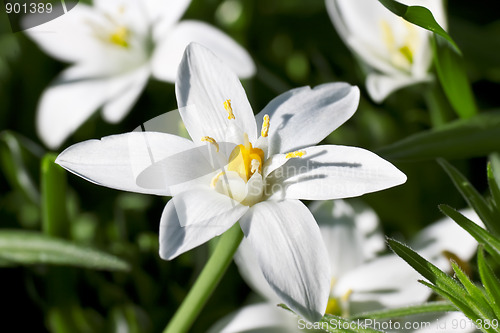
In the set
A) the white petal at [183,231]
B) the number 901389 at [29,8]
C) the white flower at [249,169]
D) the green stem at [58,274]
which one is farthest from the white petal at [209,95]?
the number 901389 at [29,8]

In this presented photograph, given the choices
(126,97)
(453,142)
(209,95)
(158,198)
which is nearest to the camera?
(209,95)

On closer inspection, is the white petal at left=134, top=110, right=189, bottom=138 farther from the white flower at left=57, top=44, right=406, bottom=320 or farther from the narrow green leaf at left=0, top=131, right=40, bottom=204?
the narrow green leaf at left=0, top=131, right=40, bottom=204

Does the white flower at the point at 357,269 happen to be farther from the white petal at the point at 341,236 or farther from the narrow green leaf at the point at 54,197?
the narrow green leaf at the point at 54,197

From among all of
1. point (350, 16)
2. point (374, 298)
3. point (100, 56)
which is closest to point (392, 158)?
point (374, 298)

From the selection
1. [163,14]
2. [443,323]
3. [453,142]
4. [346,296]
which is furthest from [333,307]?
[163,14]

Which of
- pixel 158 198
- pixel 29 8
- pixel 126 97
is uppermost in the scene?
pixel 29 8

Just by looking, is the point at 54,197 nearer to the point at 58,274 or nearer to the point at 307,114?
the point at 58,274
